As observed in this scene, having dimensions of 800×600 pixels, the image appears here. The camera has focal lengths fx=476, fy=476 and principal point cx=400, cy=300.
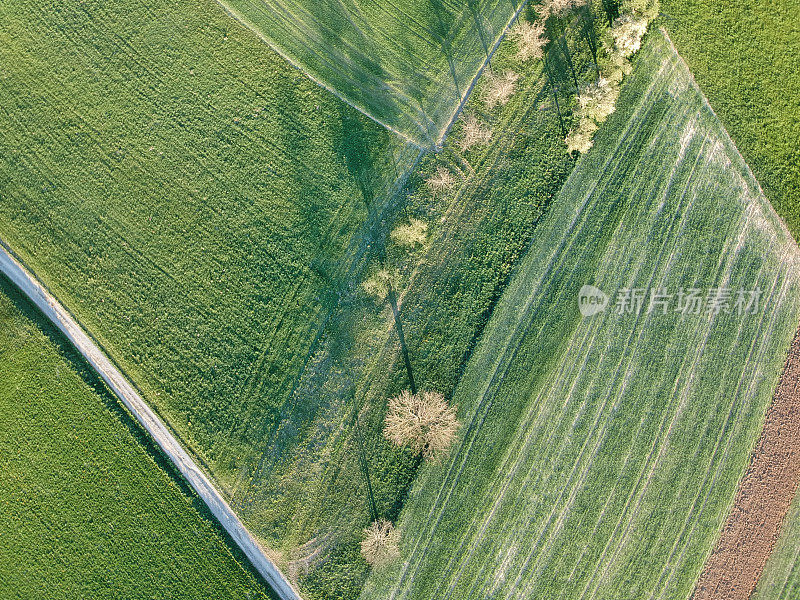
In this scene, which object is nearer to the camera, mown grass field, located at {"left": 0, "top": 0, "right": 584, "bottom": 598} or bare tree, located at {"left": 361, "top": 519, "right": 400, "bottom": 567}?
bare tree, located at {"left": 361, "top": 519, "right": 400, "bottom": 567}

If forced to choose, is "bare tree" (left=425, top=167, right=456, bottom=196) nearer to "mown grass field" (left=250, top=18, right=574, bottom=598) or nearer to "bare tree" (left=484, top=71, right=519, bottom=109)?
"mown grass field" (left=250, top=18, right=574, bottom=598)

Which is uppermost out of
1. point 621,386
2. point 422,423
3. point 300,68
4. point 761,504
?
point 300,68

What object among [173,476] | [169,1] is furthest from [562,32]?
[173,476]

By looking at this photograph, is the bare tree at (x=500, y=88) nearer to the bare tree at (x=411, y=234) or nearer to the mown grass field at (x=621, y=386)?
the mown grass field at (x=621, y=386)

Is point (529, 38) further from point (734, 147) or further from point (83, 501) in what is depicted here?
point (83, 501)

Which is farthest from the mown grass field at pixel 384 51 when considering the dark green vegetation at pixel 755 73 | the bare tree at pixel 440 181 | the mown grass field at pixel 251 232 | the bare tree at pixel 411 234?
the dark green vegetation at pixel 755 73

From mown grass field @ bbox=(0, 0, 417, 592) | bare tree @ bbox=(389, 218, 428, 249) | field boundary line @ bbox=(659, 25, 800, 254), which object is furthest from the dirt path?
mown grass field @ bbox=(0, 0, 417, 592)

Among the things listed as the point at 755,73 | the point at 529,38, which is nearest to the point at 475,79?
the point at 529,38
